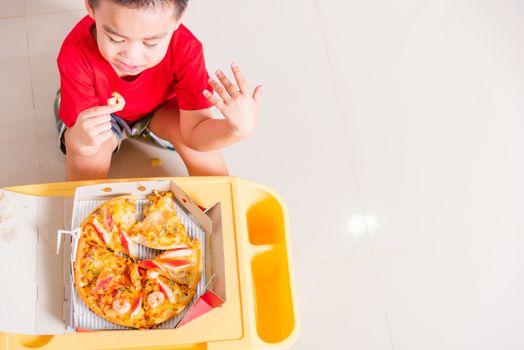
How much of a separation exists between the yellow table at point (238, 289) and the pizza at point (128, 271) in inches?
1.1

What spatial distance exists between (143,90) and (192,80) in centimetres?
7

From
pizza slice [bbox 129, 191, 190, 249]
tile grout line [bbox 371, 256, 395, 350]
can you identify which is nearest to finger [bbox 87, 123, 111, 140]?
pizza slice [bbox 129, 191, 190, 249]

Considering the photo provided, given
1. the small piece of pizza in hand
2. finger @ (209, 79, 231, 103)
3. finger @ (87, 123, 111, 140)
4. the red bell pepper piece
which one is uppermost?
the small piece of pizza in hand

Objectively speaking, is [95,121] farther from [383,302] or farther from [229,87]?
[383,302]

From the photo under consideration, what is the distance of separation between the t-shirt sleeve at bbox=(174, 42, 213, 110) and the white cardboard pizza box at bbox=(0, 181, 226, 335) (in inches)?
5.3

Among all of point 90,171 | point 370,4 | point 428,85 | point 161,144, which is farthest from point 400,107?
point 90,171

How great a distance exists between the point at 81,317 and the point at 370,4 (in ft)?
2.66

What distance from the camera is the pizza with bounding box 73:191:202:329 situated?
1.98 ft

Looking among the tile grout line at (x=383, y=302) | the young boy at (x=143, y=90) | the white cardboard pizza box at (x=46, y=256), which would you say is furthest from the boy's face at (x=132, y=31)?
the tile grout line at (x=383, y=302)

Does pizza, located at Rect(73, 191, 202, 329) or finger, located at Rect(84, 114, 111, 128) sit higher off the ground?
finger, located at Rect(84, 114, 111, 128)

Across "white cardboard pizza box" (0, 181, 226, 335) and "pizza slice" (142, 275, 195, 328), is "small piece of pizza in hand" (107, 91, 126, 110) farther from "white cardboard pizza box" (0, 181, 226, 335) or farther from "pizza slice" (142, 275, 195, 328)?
"pizza slice" (142, 275, 195, 328)

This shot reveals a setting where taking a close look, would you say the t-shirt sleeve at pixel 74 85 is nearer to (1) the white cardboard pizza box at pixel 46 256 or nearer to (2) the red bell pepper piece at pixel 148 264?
(1) the white cardboard pizza box at pixel 46 256

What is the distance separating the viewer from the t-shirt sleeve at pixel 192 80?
0.70 metres

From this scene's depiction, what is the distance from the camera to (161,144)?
88 centimetres
